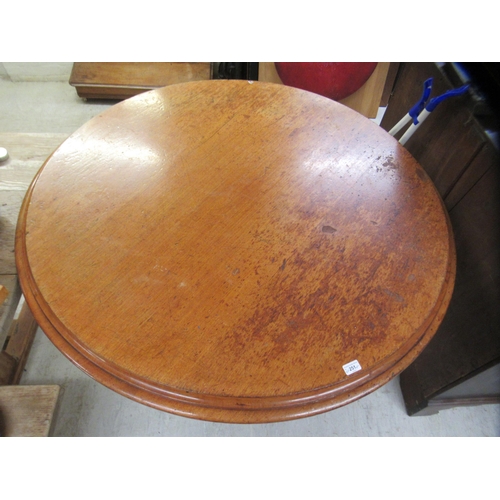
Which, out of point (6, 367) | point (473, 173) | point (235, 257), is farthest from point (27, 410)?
point (473, 173)

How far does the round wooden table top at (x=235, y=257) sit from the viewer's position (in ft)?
2.57

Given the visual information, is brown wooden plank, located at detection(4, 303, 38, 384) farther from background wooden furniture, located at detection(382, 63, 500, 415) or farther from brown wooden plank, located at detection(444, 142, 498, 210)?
brown wooden plank, located at detection(444, 142, 498, 210)

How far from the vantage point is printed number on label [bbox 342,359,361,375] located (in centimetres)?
78

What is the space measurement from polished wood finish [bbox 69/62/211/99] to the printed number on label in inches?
84.2

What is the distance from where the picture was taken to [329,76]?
2.02 metres

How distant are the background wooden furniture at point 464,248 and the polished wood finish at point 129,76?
4.89 ft

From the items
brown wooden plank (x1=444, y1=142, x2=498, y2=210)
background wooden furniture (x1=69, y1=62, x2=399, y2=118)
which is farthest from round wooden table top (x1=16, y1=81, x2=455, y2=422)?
background wooden furniture (x1=69, y1=62, x2=399, y2=118)

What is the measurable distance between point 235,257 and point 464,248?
73 centimetres

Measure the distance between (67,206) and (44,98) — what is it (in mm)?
2120

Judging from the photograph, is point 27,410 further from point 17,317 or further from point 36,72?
point 36,72

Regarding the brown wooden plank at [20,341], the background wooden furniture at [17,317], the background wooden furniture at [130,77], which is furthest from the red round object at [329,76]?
the brown wooden plank at [20,341]

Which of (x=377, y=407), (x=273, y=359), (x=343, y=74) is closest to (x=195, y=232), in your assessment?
(x=273, y=359)

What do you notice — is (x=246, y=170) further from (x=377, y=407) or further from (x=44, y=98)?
(x=44, y=98)

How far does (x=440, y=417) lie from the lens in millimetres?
1504
